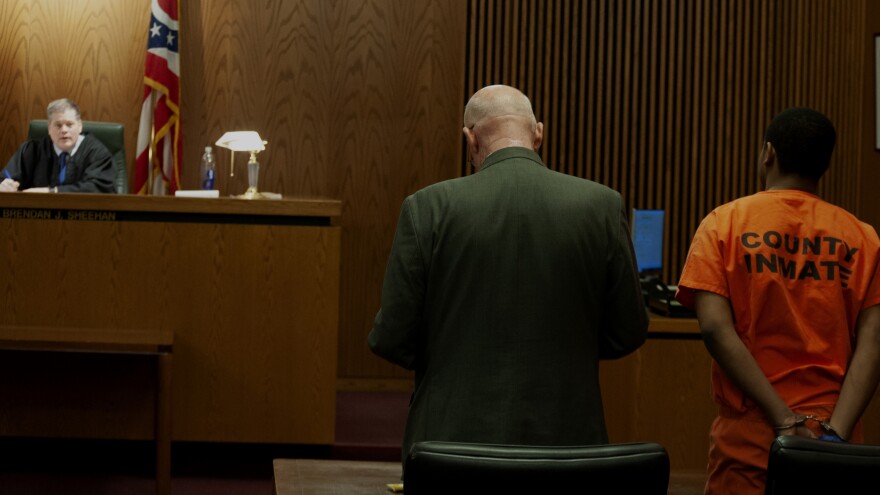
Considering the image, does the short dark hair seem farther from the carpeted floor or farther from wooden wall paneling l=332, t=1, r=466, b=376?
wooden wall paneling l=332, t=1, r=466, b=376

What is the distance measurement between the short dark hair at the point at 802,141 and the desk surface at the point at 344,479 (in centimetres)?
71

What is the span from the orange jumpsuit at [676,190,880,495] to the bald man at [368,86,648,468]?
261mm

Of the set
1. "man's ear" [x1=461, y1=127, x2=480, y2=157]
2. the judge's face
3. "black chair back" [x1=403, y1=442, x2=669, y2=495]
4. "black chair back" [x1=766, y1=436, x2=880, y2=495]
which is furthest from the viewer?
the judge's face

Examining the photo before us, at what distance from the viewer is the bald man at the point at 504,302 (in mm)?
2176

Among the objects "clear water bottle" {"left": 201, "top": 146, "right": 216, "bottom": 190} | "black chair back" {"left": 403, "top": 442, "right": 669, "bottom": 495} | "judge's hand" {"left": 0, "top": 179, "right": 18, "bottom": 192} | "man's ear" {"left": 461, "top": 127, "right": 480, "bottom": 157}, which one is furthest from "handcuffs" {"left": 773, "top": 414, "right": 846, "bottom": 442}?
"judge's hand" {"left": 0, "top": 179, "right": 18, "bottom": 192}

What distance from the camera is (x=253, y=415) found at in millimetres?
4824

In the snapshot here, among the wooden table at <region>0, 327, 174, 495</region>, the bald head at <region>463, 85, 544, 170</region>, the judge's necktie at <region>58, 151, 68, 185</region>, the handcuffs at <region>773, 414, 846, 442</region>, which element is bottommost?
the wooden table at <region>0, 327, 174, 495</region>

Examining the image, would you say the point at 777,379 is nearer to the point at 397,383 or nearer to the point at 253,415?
the point at 253,415

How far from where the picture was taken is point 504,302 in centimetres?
219

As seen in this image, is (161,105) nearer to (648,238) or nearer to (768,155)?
(648,238)

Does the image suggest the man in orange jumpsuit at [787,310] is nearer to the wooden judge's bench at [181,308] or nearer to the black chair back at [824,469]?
the black chair back at [824,469]

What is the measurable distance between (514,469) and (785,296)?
95 centimetres

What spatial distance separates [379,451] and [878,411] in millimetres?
2163

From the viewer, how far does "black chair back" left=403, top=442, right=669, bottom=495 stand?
1592mm
